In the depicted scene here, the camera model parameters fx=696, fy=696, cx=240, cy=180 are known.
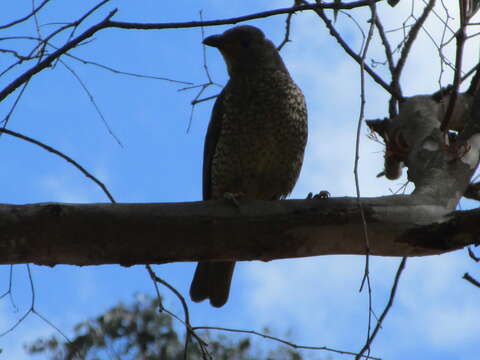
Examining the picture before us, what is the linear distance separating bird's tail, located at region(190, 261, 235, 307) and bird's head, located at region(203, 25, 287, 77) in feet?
4.47

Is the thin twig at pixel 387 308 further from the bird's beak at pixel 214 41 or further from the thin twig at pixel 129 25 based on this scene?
the bird's beak at pixel 214 41

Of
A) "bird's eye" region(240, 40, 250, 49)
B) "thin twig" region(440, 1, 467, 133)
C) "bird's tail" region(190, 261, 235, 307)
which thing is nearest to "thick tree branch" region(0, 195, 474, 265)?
"thin twig" region(440, 1, 467, 133)

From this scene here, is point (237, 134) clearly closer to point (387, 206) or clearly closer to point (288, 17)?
point (288, 17)

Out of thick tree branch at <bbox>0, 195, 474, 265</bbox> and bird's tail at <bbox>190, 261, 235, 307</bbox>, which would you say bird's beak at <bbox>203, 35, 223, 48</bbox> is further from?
thick tree branch at <bbox>0, 195, 474, 265</bbox>

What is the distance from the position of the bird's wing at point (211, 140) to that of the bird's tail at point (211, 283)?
0.72 metres

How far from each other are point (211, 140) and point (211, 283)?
0.97 metres

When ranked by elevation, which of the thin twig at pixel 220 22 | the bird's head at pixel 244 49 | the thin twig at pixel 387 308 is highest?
the bird's head at pixel 244 49

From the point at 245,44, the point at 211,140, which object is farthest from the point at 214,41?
the point at 211,140

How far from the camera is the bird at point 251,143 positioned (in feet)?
13.4

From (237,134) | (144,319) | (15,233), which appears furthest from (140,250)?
(144,319)

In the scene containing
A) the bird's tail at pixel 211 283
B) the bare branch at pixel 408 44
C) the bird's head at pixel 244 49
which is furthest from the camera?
the bird's head at pixel 244 49

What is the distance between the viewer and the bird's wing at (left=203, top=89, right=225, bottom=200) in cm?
445

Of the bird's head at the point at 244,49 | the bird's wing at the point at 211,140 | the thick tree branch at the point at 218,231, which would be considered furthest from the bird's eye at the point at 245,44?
the thick tree branch at the point at 218,231

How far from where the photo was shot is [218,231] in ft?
9.01
